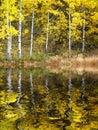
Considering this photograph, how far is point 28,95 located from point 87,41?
87.7ft

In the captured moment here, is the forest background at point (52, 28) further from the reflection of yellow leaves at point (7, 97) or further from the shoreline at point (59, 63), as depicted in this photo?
the reflection of yellow leaves at point (7, 97)

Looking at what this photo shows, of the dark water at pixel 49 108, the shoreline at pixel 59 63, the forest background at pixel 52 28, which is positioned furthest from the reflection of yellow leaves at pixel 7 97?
the forest background at pixel 52 28

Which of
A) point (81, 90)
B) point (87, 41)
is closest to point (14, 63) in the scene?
point (87, 41)

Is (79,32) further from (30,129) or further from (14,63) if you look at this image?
(30,129)

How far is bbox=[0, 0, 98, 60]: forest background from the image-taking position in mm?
35750

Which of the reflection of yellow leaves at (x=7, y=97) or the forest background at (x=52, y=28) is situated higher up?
the forest background at (x=52, y=28)

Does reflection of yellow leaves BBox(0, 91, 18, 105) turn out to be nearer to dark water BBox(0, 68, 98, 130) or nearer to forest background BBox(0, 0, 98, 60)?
dark water BBox(0, 68, 98, 130)

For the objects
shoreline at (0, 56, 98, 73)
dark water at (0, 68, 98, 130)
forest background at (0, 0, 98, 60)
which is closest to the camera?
dark water at (0, 68, 98, 130)

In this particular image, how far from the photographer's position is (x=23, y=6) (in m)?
37.1

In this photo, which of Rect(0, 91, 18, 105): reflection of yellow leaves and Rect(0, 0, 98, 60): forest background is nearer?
Rect(0, 91, 18, 105): reflection of yellow leaves

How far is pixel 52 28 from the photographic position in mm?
38344

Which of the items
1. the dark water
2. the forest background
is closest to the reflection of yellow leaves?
the dark water

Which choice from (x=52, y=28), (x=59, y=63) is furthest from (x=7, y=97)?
(x=52, y=28)

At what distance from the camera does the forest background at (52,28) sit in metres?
35.8
